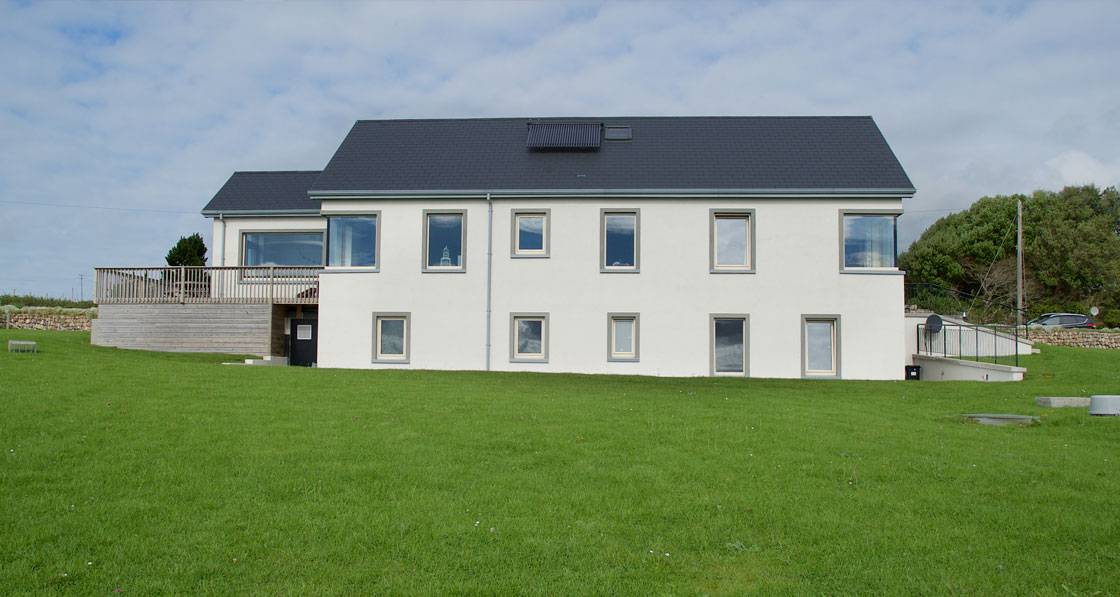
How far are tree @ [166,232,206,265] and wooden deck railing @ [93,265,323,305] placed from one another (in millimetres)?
3951

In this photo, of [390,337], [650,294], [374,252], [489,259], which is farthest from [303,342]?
[650,294]

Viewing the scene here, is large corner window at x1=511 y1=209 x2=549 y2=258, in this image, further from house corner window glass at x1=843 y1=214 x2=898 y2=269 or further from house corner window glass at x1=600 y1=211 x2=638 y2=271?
house corner window glass at x1=843 y1=214 x2=898 y2=269

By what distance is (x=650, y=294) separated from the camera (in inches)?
913

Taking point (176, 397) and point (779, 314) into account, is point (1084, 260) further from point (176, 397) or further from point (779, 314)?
point (176, 397)

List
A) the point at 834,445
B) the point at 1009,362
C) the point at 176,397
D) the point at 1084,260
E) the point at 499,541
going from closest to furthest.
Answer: the point at 499,541 → the point at 834,445 → the point at 176,397 → the point at 1009,362 → the point at 1084,260

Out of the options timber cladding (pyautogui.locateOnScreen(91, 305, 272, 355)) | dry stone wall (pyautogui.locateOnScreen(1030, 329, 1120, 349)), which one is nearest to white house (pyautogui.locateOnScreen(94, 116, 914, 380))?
timber cladding (pyautogui.locateOnScreen(91, 305, 272, 355))

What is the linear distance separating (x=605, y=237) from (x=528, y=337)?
3512 millimetres

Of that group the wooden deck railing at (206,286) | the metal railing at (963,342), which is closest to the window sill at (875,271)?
the metal railing at (963,342)

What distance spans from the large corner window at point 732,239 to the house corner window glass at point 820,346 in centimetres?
Result: 242

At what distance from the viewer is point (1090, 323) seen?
45500 millimetres

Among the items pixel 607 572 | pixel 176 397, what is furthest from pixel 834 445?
pixel 176 397

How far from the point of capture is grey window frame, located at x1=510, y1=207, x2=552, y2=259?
23453mm

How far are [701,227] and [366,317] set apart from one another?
9.73m

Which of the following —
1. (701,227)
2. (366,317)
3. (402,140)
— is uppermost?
(402,140)
